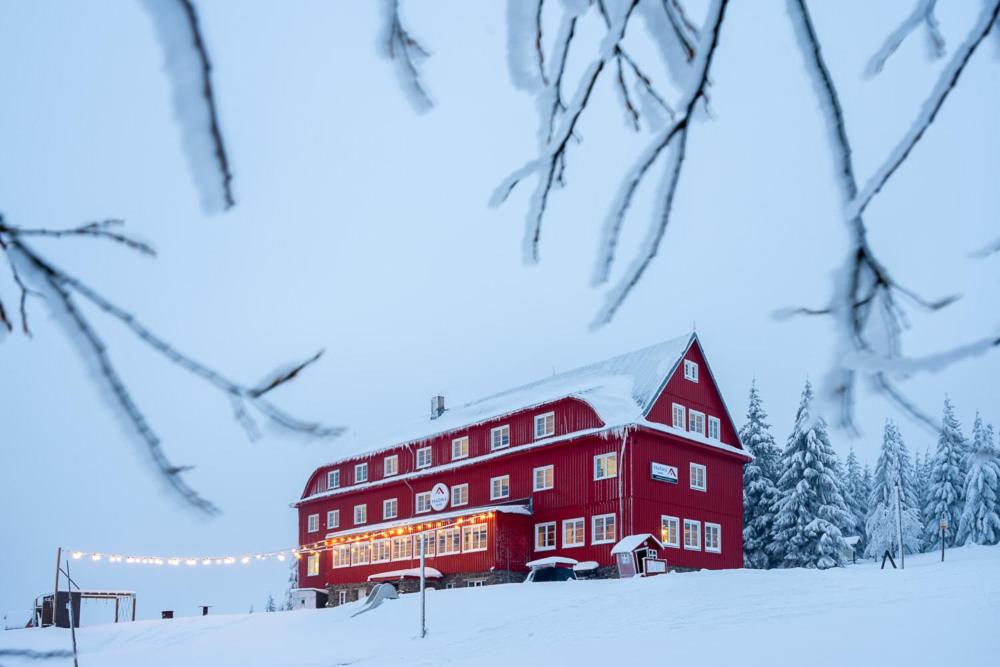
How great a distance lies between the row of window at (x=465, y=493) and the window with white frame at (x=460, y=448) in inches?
49.1

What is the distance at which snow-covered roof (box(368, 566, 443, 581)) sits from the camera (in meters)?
36.8

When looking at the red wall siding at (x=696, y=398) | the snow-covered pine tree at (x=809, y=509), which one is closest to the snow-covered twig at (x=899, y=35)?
the red wall siding at (x=696, y=398)

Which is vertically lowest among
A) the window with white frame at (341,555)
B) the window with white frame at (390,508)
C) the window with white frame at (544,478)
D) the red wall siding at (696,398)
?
the window with white frame at (341,555)

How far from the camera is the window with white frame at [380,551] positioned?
40.7 meters

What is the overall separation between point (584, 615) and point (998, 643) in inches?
402

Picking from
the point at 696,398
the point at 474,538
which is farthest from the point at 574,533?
the point at 696,398

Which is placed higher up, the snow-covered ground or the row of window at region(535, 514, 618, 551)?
the row of window at region(535, 514, 618, 551)

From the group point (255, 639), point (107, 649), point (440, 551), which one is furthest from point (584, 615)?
point (107, 649)

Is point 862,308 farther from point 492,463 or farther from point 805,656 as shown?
point 492,463

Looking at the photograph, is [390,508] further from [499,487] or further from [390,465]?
[499,487]

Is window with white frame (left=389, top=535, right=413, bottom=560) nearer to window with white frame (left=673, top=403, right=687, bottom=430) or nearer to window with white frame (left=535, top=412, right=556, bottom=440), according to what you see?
Answer: window with white frame (left=535, top=412, right=556, bottom=440)

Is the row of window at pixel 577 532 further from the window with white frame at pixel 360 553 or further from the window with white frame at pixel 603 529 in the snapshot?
the window with white frame at pixel 360 553

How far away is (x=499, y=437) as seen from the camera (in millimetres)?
38219

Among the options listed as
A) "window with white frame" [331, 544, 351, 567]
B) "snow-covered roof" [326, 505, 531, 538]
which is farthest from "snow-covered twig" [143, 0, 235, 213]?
"window with white frame" [331, 544, 351, 567]
